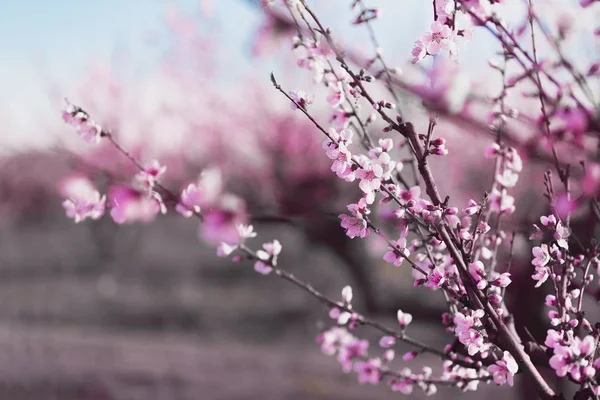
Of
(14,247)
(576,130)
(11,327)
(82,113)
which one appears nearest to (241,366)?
(11,327)

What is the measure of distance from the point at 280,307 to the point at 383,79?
1169 centimetres

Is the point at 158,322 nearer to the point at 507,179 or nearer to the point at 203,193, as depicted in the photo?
the point at 507,179

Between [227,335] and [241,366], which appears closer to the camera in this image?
[241,366]

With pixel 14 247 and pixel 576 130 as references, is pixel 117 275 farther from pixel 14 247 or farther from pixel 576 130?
pixel 576 130

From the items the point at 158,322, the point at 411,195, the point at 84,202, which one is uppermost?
the point at 158,322

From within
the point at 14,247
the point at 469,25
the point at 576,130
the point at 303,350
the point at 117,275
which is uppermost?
the point at 14,247

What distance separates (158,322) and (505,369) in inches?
467

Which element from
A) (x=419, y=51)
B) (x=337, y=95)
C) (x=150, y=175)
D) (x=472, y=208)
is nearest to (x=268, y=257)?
(x=150, y=175)

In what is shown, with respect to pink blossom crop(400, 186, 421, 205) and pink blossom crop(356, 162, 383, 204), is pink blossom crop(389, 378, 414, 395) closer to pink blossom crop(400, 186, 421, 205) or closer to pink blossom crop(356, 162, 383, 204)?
pink blossom crop(400, 186, 421, 205)

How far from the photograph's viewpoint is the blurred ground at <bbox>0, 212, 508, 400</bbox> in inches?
334

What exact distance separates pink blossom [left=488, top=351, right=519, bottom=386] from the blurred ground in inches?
260

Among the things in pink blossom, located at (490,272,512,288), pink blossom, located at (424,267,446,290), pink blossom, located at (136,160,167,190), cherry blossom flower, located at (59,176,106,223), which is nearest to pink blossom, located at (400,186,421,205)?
pink blossom, located at (424,267,446,290)

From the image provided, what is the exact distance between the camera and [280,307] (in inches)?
517

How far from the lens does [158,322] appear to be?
1259 cm
